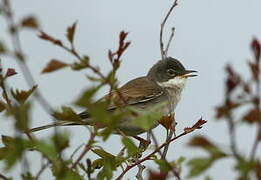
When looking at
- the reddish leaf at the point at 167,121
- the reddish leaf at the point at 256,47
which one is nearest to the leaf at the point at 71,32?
the reddish leaf at the point at 256,47

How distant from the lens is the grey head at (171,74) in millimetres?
7125

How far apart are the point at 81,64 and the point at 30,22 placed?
0.85 ft

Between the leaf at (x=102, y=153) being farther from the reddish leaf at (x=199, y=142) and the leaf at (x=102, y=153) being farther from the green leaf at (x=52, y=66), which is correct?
the reddish leaf at (x=199, y=142)

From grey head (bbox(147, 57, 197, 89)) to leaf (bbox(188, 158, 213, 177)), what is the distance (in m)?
5.79

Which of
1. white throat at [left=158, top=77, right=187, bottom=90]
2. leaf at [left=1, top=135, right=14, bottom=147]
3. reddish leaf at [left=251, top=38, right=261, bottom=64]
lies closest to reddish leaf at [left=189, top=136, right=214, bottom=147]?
reddish leaf at [left=251, top=38, right=261, bottom=64]

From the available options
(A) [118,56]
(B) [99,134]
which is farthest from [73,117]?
(A) [118,56]

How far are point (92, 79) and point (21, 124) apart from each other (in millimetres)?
476

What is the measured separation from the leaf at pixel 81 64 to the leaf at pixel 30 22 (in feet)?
0.77

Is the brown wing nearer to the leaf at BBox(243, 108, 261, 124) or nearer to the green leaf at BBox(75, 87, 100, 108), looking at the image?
the green leaf at BBox(75, 87, 100, 108)

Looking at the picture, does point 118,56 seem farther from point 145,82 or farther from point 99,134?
point 145,82

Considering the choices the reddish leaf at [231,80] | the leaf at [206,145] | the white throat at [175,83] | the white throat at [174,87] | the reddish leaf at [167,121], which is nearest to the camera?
the reddish leaf at [231,80]

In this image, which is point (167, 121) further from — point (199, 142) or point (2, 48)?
point (199, 142)

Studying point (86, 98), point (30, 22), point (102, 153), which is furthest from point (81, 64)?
point (102, 153)

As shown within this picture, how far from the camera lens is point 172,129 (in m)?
2.80
